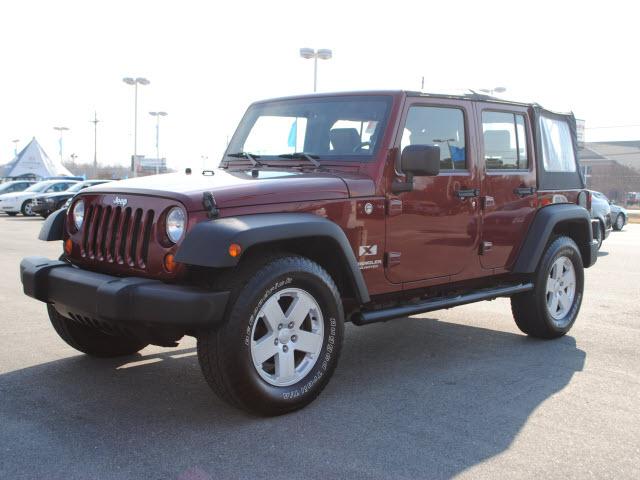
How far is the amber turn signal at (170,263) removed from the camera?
374 centimetres

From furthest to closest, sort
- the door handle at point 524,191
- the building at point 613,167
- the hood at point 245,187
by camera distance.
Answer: the building at point 613,167, the door handle at point 524,191, the hood at point 245,187

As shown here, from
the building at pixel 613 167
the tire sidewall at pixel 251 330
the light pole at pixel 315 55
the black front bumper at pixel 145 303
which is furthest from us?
the building at pixel 613 167

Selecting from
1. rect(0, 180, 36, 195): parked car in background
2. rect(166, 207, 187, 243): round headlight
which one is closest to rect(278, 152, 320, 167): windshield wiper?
rect(166, 207, 187, 243): round headlight

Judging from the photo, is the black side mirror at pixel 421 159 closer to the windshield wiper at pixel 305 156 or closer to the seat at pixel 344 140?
the seat at pixel 344 140

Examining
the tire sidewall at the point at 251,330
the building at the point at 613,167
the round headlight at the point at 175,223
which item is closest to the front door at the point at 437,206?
the tire sidewall at the point at 251,330

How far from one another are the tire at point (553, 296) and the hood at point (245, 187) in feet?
7.13

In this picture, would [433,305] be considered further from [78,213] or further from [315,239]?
[78,213]

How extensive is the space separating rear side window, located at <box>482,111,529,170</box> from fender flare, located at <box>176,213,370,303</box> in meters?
1.86

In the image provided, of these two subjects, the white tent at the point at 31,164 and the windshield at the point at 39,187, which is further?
the white tent at the point at 31,164

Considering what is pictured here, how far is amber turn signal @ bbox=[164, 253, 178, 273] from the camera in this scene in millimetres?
3740

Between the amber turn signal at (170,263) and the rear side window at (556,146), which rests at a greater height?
the rear side window at (556,146)

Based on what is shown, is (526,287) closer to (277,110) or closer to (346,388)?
(346,388)

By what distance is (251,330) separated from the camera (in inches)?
148

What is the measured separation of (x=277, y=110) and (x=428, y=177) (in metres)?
1.40
